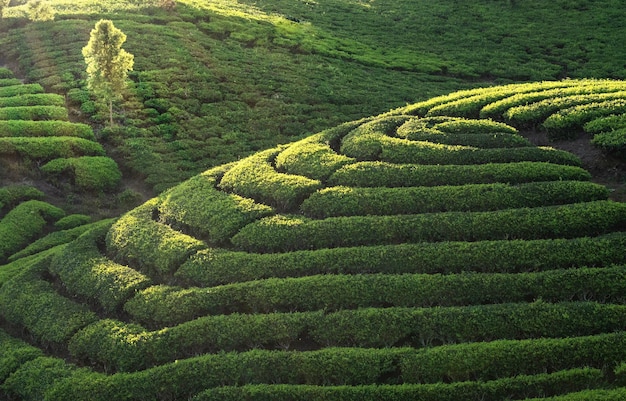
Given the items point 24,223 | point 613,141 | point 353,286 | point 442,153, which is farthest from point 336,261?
point 24,223

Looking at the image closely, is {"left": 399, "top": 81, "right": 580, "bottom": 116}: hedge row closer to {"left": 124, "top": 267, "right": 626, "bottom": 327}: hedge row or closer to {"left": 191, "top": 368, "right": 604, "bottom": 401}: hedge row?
{"left": 124, "top": 267, "right": 626, "bottom": 327}: hedge row

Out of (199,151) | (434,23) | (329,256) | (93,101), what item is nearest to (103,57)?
(93,101)

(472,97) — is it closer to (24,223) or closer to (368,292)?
(368,292)

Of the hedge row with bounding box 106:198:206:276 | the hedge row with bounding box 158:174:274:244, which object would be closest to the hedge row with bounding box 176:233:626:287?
the hedge row with bounding box 106:198:206:276

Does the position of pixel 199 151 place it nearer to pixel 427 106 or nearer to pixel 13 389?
pixel 427 106

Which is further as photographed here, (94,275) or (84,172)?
(84,172)

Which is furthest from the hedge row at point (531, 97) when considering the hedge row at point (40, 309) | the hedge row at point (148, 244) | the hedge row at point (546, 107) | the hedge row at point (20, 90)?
the hedge row at point (20, 90)
